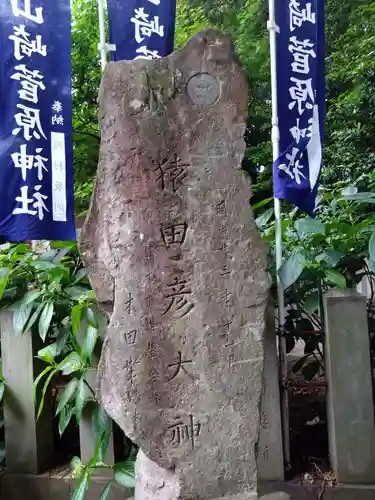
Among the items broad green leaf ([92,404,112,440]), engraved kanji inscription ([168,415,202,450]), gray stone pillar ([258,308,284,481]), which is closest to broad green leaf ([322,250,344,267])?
gray stone pillar ([258,308,284,481])

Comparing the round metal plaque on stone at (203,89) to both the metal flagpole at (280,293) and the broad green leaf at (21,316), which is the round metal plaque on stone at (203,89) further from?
the broad green leaf at (21,316)

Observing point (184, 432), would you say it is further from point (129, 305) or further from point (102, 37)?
point (102, 37)

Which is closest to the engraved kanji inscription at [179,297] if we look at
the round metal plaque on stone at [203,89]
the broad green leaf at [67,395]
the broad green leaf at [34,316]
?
the round metal plaque on stone at [203,89]

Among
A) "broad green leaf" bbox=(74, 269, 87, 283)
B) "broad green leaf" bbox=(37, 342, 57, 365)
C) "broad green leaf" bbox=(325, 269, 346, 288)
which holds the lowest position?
"broad green leaf" bbox=(37, 342, 57, 365)

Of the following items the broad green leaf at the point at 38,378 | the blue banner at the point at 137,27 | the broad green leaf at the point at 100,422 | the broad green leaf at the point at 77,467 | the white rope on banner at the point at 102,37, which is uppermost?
the blue banner at the point at 137,27

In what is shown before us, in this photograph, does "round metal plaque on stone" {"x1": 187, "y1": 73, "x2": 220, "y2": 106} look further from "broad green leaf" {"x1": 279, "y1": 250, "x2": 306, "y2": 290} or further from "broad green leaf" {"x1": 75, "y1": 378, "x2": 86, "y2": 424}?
"broad green leaf" {"x1": 75, "y1": 378, "x2": 86, "y2": 424}

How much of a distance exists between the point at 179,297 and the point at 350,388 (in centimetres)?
116

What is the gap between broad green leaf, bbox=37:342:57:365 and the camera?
2707mm

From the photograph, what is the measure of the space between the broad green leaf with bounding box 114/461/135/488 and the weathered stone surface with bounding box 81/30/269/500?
34 cm

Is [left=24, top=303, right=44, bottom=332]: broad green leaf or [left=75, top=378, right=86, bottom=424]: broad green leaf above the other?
[left=24, top=303, right=44, bottom=332]: broad green leaf

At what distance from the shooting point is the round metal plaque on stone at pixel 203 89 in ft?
7.11

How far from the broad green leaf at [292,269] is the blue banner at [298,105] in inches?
13.0

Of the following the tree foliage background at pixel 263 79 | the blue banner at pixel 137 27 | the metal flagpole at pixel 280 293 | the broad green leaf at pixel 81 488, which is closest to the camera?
the broad green leaf at pixel 81 488

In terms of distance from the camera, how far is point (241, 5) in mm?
8578
